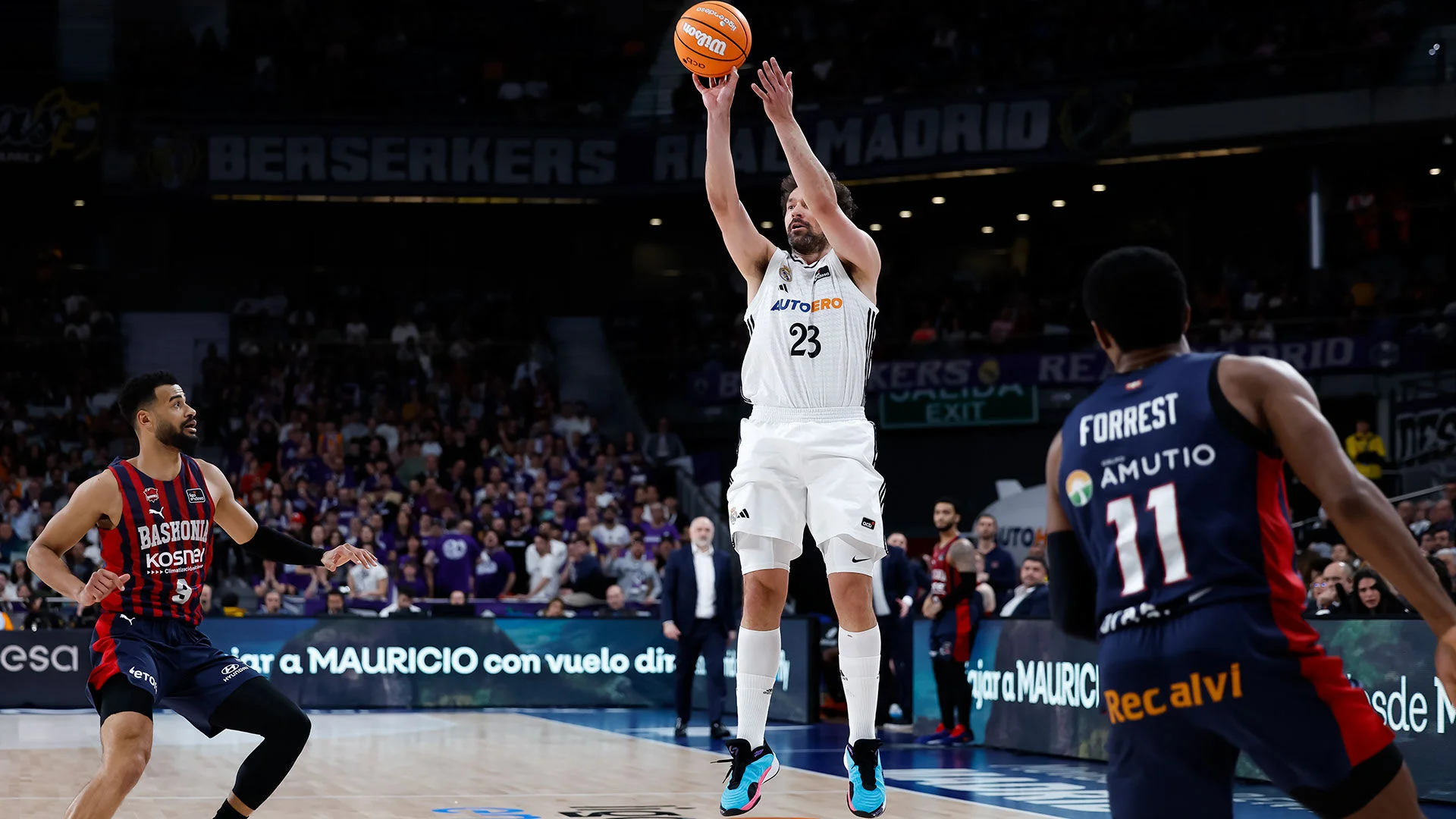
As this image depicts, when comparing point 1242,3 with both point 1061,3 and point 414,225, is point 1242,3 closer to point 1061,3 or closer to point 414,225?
point 1061,3

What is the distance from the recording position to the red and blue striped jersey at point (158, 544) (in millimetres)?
7156

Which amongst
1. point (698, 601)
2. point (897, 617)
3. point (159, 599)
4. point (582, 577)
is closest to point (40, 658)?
point (582, 577)

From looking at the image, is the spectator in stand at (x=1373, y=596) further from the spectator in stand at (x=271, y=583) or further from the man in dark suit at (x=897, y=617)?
the spectator in stand at (x=271, y=583)

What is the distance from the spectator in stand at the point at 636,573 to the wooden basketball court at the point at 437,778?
4.98 metres

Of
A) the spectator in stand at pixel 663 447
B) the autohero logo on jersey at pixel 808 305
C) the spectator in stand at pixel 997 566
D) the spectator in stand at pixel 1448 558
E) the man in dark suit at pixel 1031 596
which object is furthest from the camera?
the spectator in stand at pixel 663 447

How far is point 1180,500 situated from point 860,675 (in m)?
3.50

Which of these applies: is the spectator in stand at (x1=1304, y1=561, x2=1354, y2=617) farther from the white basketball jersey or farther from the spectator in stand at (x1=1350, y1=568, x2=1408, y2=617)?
the white basketball jersey

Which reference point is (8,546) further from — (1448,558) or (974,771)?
(1448,558)

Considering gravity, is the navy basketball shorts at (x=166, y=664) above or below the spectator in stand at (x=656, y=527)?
below

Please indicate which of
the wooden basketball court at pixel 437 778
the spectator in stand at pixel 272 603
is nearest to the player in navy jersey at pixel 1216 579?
the wooden basketball court at pixel 437 778

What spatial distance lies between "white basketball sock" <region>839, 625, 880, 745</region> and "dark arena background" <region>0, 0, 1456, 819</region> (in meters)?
7.84

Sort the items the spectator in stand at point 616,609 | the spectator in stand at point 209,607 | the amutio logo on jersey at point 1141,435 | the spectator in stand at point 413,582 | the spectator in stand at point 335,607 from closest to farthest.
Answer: the amutio logo on jersey at point 1141,435 < the spectator in stand at point 209,607 < the spectator in stand at point 335,607 < the spectator in stand at point 616,609 < the spectator in stand at point 413,582

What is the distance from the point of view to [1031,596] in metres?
14.9

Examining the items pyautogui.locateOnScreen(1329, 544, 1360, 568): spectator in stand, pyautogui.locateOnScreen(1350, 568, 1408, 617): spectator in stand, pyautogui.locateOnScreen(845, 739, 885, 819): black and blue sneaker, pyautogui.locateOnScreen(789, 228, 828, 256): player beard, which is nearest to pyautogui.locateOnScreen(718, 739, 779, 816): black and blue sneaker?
pyautogui.locateOnScreen(845, 739, 885, 819): black and blue sneaker
